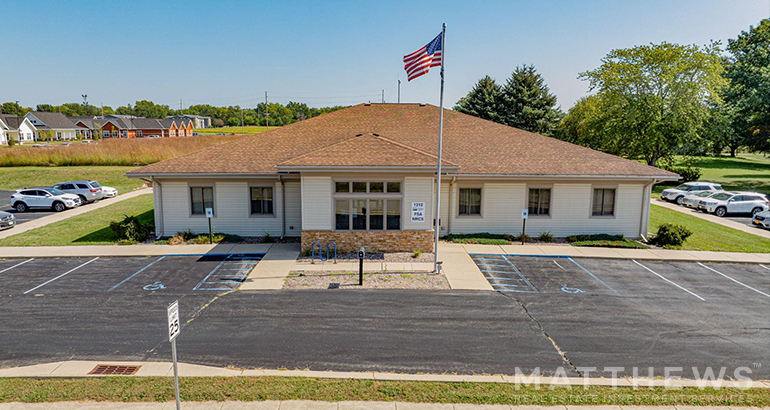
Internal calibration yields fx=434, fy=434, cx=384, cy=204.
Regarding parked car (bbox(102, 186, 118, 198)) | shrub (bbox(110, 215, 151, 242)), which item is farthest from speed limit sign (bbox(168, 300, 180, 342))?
parked car (bbox(102, 186, 118, 198))

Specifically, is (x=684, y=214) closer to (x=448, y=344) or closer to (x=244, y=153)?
(x=448, y=344)

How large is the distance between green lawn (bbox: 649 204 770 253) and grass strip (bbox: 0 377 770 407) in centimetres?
1378

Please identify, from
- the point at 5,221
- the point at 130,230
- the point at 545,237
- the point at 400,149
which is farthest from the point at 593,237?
the point at 5,221

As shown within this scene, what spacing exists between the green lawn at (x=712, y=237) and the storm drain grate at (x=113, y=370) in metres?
21.5

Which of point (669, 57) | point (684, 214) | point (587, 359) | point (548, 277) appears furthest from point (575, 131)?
point (587, 359)

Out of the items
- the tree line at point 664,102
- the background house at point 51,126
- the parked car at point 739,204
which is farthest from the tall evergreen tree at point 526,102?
the background house at point 51,126

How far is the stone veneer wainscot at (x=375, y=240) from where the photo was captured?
1748 centimetres

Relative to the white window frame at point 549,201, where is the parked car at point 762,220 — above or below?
below

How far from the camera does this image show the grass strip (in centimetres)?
791

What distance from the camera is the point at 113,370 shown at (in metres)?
8.92

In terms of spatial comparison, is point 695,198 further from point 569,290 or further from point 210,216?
point 210,216

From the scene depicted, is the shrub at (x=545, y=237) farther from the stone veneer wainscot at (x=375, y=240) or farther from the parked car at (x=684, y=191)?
the parked car at (x=684, y=191)

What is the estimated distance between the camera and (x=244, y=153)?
70.0 ft

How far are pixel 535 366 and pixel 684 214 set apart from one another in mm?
24542
